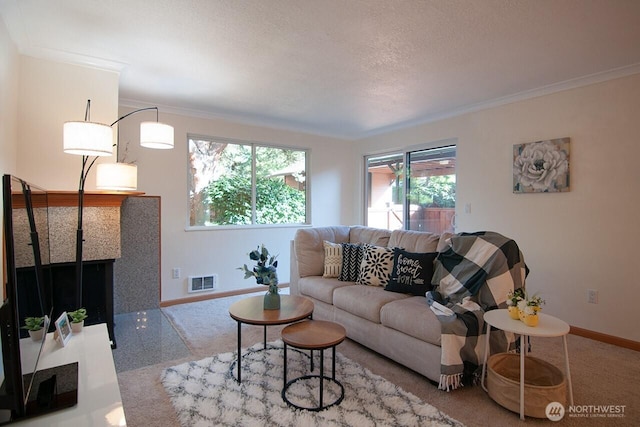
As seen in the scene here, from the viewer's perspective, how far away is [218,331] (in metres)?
3.26

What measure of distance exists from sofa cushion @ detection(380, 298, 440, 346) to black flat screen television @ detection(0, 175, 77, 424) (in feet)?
6.31

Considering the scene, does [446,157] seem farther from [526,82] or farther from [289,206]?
[289,206]

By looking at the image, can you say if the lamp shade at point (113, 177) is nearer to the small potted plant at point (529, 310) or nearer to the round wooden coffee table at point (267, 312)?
the round wooden coffee table at point (267, 312)

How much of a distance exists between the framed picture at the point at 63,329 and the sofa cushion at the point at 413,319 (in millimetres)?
1996

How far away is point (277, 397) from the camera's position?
2123 mm

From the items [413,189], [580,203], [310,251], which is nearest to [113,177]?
[310,251]

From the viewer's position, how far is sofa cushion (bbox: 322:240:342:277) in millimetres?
3527

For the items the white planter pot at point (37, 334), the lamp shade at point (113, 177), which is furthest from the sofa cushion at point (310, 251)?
the white planter pot at point (37, 334)

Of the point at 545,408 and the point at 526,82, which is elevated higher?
the point at 526,82

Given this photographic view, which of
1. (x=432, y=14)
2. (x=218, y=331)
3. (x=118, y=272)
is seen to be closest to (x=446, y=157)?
(x=432, y=14)

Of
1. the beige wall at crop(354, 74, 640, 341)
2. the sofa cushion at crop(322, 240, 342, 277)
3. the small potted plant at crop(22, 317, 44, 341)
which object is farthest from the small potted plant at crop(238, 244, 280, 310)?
the beige wall at crop(354, 74, 640, 341)

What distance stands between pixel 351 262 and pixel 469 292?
122 cm

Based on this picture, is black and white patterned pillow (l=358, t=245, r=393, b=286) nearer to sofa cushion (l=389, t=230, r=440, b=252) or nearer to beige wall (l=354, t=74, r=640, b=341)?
→ sofa cushion (l=389, t=230, r=440, b=252)

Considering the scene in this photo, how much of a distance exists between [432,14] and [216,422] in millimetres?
2727
